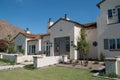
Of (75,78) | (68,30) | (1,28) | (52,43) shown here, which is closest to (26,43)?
(52,43)

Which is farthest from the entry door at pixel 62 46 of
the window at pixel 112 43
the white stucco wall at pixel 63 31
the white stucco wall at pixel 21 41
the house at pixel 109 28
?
the white stucco wall at pixel 21 41

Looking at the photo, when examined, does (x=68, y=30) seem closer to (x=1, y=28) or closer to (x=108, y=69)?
(x=108, y=69)

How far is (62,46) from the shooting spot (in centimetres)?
2833

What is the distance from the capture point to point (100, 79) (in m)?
13.7

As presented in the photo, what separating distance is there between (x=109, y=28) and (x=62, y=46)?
29.7ft

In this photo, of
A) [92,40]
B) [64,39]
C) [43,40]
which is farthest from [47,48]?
[92,40]

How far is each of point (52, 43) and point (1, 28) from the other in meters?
84.5

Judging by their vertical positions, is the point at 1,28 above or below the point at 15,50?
above

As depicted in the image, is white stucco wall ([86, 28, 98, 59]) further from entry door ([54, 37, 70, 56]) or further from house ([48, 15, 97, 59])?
entry door ([54, 37, 70, 56])

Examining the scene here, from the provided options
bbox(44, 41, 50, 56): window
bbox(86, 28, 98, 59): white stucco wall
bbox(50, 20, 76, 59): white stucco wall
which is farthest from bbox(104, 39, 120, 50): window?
bbox(44, 41, 50, 56): window

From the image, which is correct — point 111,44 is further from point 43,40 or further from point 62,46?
point 43,40

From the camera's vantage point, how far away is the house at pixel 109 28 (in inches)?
866

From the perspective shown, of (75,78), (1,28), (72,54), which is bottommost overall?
(75,78)

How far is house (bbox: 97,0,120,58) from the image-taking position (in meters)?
22.0
